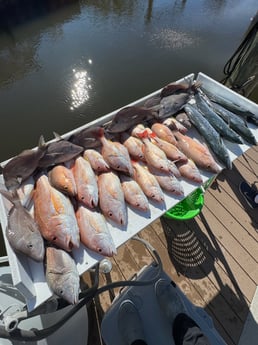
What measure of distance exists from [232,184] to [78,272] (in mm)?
2836

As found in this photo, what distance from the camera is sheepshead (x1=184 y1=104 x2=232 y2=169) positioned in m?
1.97

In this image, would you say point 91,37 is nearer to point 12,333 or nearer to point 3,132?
point 3,132

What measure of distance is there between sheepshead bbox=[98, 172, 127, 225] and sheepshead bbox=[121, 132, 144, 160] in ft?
0.97

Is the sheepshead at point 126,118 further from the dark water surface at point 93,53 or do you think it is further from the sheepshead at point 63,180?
the dark water surface at point 93,53

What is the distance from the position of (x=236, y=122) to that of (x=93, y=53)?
A: 20.6 feet

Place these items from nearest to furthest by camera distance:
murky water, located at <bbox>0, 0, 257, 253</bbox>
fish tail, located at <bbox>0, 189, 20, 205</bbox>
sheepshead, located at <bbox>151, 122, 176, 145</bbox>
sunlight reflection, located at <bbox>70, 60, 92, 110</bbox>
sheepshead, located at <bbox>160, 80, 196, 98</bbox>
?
fish tail, located at <bbox>0, 189, 20, 205</bbox>, sheepshead, located at <bbox>151, 122, 176, 145</bbox>, sheepshead, located at <bbox>160, 80, 196, 98</bbox>, murky water, located at <bbox>0, 0, 257, 253</bbox>, sunlight reflection, located at <bbox>70, 60, 92, 110</bbox>

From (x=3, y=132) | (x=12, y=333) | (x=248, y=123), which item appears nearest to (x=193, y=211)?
(x=248, y=123)

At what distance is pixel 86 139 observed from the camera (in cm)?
186

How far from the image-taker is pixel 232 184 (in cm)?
353

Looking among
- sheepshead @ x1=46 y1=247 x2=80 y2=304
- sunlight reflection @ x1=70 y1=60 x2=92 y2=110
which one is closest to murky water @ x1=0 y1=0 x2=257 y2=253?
sunlight reflection @ x1=70 y1=60 x2=92 y2=110

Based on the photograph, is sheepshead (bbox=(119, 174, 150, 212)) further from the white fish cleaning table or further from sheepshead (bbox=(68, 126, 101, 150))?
sheepshead (bbox=(68, 126, 101, 150))

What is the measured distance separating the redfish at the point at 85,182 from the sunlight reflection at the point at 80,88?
443 cm

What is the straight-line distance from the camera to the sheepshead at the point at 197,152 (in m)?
1.92

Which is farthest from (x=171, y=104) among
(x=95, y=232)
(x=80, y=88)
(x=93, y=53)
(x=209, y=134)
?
(x=93, y=53)
